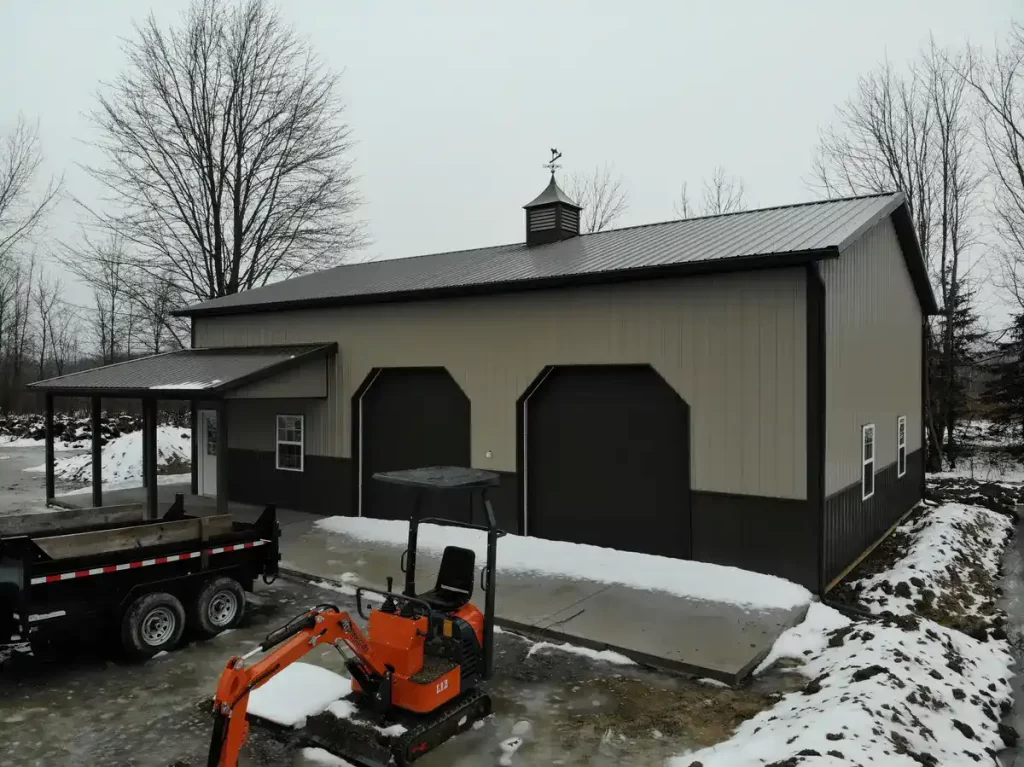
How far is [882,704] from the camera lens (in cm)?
500

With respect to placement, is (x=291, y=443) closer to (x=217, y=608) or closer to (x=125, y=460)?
(x=217, y=608)

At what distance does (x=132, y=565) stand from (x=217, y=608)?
1.07 m

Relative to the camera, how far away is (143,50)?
76.3 feet

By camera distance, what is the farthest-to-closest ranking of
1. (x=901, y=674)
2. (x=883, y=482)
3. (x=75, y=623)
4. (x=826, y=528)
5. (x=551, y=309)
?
1. (x=883, y=482)
2. (x=551, y=309)
3. (x=826, y=528)
4. (x=75, y=623)
5. (x=901, y=674)

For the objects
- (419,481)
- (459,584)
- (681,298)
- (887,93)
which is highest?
(887,93)

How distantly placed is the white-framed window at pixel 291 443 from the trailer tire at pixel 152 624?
7129 mm

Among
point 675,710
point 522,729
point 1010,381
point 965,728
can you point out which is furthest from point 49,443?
point 1010,381

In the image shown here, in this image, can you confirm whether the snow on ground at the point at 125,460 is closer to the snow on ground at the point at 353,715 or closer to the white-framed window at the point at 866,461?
the snow on ground at the point at 353,715

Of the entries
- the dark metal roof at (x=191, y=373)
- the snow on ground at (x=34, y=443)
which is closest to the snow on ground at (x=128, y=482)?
the dark metal roof at (x=191, y=373)

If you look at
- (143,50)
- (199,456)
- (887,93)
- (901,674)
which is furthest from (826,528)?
(143,50)

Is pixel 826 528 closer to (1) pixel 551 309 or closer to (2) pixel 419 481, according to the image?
(1) pixel 551 309

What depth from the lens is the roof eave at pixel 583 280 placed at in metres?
8.29

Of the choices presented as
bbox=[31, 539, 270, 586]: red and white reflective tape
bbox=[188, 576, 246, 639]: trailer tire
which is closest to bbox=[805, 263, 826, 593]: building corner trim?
bbox=[31, 539, 270, 586]: red and white reflective tape

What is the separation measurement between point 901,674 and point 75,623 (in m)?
7.06
